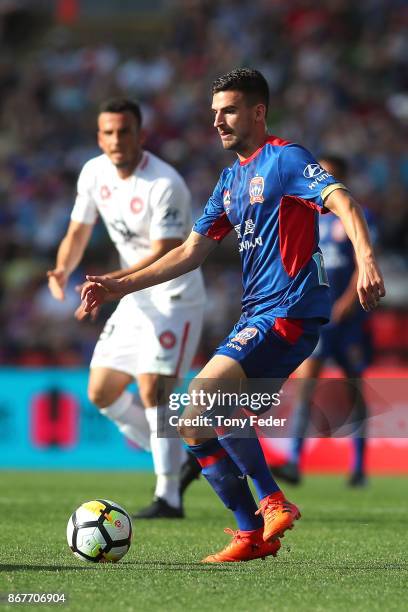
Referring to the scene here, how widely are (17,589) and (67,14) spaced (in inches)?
821

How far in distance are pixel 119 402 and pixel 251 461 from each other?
2.70 m

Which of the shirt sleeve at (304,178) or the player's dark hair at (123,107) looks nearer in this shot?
the shirt sleeve at (304,178)

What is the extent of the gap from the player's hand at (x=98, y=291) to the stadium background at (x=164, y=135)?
814 centimetres

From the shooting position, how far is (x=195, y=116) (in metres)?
19.4

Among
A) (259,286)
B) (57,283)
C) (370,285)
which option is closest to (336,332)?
(57,283)

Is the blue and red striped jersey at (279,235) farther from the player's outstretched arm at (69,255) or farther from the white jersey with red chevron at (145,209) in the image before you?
the player's outstretched arm at (69,255)

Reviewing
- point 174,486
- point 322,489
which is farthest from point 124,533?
point 322,489

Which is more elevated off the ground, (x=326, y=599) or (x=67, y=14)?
(x=67, y=14)

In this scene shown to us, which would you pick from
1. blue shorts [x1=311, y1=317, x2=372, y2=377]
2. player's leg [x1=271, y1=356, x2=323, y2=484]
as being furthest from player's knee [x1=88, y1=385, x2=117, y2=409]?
blue shorts [x1=311, y1=317, x2=372, y2=377]

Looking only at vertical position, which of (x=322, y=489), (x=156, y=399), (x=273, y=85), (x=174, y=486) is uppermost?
(x=273, y=85)

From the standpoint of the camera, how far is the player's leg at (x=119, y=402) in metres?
8.08

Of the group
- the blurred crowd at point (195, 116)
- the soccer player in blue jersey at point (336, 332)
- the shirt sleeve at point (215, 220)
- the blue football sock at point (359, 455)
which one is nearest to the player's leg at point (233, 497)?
the shirt sleeve at point (215, 220)

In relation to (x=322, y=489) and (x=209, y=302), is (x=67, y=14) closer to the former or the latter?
(x=209, y=302)

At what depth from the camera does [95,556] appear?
5.61 meters
